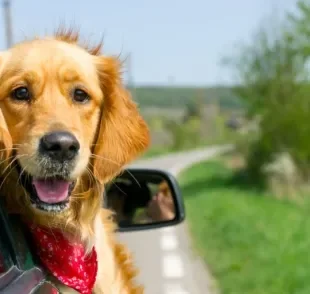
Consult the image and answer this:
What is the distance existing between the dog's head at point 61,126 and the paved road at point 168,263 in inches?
181

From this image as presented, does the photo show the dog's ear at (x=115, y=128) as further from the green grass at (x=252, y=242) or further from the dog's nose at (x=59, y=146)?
the green grass at (x=252, y=242)

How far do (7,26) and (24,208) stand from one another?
78.1 feet

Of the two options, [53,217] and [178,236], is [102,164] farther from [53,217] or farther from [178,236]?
[178,236]

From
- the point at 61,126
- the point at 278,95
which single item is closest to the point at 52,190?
the point at 61,126

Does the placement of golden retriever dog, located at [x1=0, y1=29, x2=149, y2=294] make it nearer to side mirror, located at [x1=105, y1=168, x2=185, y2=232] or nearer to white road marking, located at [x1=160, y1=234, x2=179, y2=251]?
side mirror, located at [x1=105, y1=168, x2=185, y2=232]

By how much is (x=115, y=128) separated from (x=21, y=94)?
1.67 feet

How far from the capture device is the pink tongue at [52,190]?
10.5 ft

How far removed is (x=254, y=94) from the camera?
33.1 m

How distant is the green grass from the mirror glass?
595 centimetres

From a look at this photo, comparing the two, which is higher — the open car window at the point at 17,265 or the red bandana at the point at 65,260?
the open car window at the point at 17,265

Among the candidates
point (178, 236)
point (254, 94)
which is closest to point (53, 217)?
point (178, 236)

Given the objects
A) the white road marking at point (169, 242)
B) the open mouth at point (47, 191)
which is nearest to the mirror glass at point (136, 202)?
the open mouth at point (47, 191)

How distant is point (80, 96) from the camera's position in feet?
12.8

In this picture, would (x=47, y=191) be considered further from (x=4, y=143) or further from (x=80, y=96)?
(x=80, y=96)
